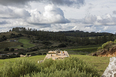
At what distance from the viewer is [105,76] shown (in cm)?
516

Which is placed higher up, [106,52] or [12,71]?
[12,71]

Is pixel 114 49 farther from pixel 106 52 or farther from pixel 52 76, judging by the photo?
pixel 52 76

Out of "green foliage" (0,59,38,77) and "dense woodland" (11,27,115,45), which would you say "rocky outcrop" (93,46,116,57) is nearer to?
"green foliage" (0,59,38,77)

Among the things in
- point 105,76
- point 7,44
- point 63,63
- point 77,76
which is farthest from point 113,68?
point 7,44

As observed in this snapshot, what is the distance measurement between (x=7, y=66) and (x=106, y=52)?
946 inches

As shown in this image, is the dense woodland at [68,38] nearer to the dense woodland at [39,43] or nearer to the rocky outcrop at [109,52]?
the dense woodland at [39,43]

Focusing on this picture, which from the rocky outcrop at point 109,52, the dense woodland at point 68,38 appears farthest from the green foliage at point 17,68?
the dense woodland at point 68,38

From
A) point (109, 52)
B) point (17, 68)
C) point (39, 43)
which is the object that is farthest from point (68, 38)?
point (17, 68)

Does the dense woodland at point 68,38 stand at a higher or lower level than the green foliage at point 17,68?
lower

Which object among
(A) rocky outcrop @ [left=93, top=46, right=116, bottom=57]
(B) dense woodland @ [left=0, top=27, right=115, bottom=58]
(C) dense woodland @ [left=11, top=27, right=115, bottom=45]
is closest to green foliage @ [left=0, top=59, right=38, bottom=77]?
(A) rocky outcrop @ [left=93, top=46, right=116, bottom=57]

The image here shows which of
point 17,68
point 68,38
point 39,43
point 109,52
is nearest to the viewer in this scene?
point 17,68

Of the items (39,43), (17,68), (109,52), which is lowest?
(39,43)

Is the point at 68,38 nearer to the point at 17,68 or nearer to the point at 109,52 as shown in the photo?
the point at 109,52

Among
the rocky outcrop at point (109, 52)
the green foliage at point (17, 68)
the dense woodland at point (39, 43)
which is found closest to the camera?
the green foliage at point (17, 68)
